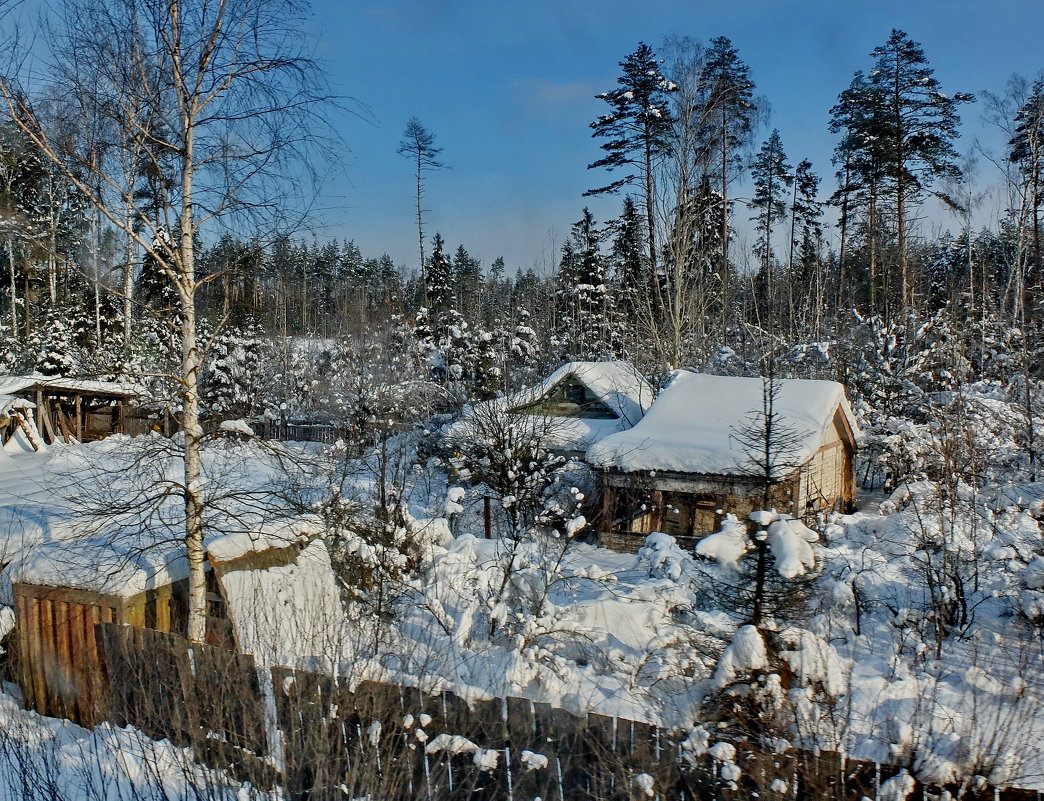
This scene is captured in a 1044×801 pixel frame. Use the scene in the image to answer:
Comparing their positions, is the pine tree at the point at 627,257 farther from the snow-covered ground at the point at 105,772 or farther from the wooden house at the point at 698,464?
the snow-covered ground at the point at 105,772

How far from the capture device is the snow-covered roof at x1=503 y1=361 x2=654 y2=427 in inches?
705

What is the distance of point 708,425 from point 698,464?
4.80 ft

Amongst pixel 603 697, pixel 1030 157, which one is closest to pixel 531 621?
pixel 603 697

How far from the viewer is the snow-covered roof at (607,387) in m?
17.9

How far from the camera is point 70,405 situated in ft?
88.5

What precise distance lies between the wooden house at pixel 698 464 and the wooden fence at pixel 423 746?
833cm

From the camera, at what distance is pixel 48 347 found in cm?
2911

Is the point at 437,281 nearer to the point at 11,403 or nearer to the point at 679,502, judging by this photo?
the point at 11,403

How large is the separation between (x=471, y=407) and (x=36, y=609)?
882 centimetres

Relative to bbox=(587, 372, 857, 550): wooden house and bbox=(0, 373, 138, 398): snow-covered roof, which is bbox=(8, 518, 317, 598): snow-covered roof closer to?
bbox=(587, 372, 857, 550): wooden house

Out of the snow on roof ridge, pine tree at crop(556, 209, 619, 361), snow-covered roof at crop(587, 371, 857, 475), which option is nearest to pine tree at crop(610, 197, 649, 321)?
pine tree at crop(556, 209, 619, 361)

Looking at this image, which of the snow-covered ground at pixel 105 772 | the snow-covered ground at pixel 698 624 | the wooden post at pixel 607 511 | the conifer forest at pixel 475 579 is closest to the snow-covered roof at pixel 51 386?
the conifer forest at pixel 475 579

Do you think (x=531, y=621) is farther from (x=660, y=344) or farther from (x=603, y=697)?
(x=660, y=344)

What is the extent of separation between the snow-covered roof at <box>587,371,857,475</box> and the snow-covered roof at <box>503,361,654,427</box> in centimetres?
181
